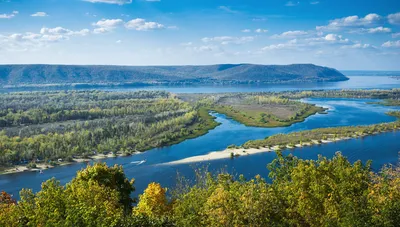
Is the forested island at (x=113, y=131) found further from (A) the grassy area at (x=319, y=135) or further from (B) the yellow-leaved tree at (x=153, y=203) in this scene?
(B) the yellow-leaved tree at (x=153, y=203)

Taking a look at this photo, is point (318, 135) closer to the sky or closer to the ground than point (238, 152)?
closer to the sky

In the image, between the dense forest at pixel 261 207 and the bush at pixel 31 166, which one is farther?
the bush at pixel 31 166

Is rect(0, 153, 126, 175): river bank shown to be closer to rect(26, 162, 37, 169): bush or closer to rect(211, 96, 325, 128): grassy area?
rect(26, 162, 37, 169): bush

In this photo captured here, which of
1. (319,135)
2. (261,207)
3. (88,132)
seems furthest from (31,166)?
(319,135)

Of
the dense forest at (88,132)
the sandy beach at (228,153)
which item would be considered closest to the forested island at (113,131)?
the dense forest at (88,132)

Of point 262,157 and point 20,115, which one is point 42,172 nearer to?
point 262,157

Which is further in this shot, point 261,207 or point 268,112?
point 268,112

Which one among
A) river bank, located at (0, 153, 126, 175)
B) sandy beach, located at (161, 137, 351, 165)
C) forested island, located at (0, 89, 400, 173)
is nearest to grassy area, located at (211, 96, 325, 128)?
forested island, located at (0, 89, 400, 173)

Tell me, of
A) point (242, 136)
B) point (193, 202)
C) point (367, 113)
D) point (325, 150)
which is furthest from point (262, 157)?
point (367, 113)

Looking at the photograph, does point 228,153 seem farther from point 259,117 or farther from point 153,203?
point 259,117
